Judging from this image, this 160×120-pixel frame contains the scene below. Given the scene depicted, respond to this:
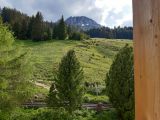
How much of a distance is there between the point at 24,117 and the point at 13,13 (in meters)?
83.9

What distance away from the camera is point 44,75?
5903cm

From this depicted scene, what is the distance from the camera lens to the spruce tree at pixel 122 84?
3441 cm

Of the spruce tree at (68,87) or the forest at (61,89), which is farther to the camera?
the spruce tree at (68,87)

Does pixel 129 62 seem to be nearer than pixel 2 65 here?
No

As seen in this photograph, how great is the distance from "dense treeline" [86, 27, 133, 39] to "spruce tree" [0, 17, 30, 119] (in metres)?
126

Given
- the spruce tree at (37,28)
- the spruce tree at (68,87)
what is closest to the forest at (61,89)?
the spruce tree at (68,87)

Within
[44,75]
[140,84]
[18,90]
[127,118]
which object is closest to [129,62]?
[127,118]

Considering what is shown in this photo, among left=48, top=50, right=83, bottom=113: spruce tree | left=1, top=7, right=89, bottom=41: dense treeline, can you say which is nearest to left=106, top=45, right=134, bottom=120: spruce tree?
left=48, top=50, right=83, bottom=113: spruce tree

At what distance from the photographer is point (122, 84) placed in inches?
1384

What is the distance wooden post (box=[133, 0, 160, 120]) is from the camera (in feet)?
5.92

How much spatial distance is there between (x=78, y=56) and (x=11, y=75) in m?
44.7

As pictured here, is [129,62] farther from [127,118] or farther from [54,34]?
[54,34]

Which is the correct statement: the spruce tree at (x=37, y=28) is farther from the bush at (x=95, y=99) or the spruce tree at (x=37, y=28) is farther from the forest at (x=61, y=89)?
the bush at (x=95, y=99)

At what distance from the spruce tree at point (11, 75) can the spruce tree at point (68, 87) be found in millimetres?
3463
